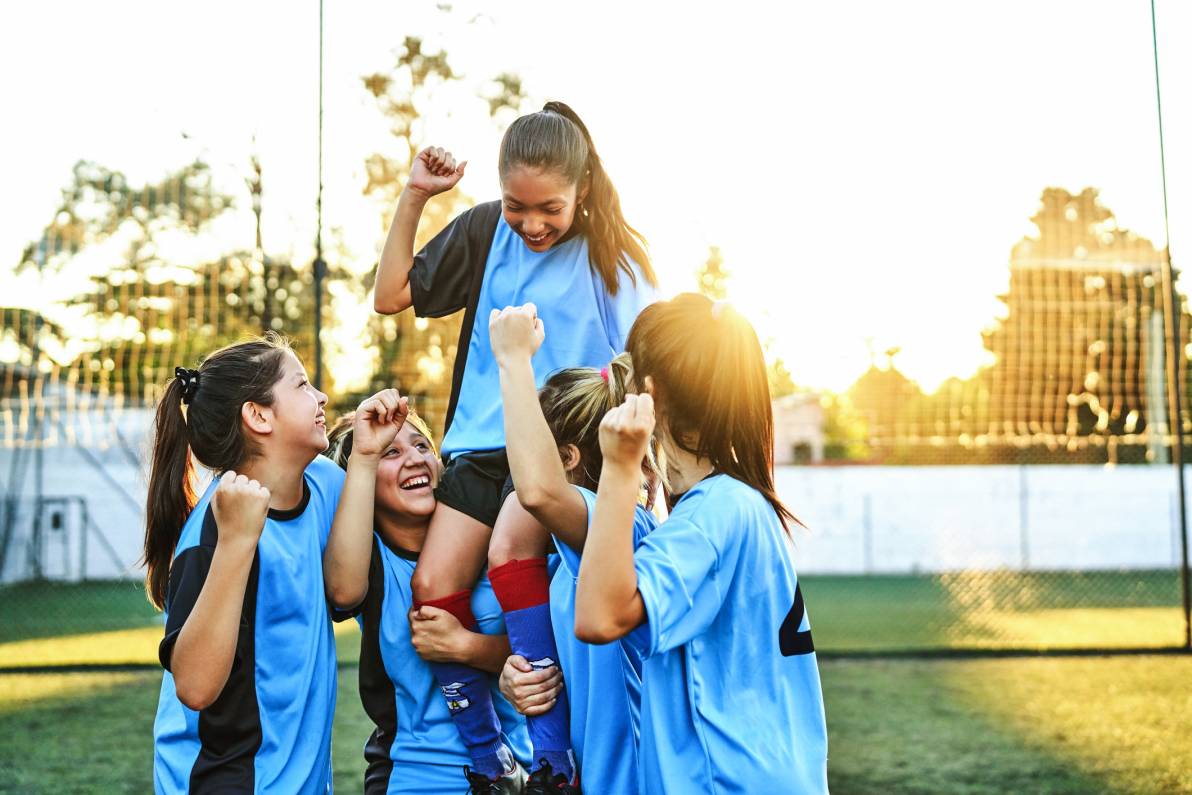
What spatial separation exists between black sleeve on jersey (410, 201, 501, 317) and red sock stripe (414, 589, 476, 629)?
57cm

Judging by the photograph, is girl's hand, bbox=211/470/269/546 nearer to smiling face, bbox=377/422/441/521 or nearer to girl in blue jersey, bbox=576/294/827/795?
smiling face, bbox=377/422/441/521

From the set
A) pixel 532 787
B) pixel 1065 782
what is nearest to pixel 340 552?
pixel 532 787

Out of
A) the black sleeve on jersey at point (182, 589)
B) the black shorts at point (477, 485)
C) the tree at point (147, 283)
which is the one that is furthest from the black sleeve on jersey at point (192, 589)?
the tree at point (147, 283)

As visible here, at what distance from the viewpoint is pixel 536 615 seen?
1.98m

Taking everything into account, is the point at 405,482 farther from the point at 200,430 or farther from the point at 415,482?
the point at 200,430

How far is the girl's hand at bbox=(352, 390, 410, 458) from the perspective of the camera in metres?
2.05

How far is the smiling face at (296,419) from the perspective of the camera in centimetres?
202

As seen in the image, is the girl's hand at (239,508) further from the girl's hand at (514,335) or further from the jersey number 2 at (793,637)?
the jersey number 2 at (793,637)

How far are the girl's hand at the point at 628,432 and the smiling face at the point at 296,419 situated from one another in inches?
27.0

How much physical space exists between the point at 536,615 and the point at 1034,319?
8102 mm

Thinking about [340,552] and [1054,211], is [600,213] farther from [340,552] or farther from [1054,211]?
[1054,211]

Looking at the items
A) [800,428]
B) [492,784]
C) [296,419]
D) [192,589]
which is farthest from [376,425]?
[800,428]

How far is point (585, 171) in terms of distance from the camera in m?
2.21

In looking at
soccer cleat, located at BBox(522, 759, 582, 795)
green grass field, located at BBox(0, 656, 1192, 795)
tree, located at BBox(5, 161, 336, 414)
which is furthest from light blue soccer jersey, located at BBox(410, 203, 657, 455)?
tree, located at BBox(5, 161, 336, 414)
